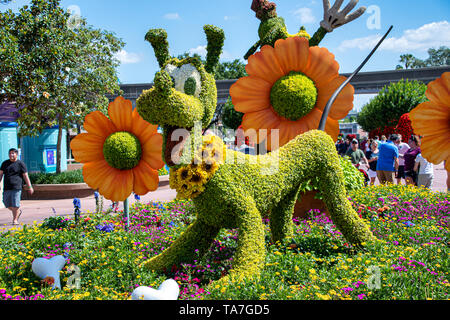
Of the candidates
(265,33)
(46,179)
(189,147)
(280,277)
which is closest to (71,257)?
(189,147)

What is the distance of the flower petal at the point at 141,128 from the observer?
3.82 meters

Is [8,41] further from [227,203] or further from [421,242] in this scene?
[421,242]

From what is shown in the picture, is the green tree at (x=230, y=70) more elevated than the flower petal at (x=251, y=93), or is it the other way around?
the green tree at (x=230, y=70)

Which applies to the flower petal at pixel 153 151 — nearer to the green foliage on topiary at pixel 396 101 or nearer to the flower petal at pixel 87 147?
the flower petal at pixel 87 147

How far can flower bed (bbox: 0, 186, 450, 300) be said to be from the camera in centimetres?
269

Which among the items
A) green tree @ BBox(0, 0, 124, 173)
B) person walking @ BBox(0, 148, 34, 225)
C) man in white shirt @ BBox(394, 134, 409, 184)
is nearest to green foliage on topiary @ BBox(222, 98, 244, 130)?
green tree @ BBox(0, 0, 124, 173)

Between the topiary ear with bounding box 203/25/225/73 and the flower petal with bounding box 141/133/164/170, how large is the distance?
0.99m

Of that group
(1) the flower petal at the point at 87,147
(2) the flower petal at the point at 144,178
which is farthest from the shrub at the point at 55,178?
(2) the flower petal at the point at 144,178

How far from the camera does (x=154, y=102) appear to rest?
113 inches

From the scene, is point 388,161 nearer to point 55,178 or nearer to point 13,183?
point 13,183

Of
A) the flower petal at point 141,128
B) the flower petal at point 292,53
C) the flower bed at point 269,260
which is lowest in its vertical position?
the flower bed at point 269,260

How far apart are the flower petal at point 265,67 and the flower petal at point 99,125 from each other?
5.93 ft

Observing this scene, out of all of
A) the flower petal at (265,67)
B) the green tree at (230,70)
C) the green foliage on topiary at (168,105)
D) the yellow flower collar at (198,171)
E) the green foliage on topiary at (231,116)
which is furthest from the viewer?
the green tree at (230,70)

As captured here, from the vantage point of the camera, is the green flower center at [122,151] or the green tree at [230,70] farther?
the green tree at [230,70]
